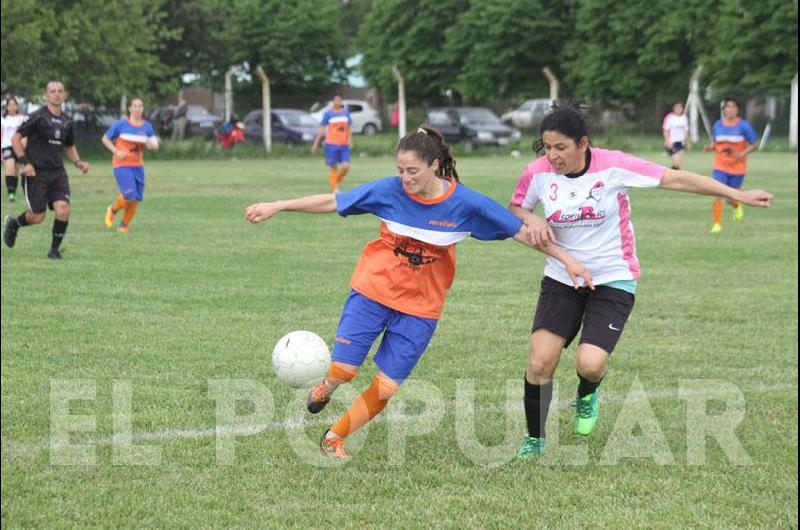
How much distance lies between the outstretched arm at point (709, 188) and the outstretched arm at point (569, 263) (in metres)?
0.61

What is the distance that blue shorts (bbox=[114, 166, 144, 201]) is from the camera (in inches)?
580

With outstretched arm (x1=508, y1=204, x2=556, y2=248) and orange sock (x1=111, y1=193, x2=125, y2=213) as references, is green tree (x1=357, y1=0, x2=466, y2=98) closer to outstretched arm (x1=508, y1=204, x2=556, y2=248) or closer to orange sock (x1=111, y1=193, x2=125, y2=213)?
orange sock (x1=111, y1=193, x2=125, y2=213)

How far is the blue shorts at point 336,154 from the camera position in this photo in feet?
72.9

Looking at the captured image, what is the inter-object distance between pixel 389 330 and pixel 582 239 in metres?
1.05

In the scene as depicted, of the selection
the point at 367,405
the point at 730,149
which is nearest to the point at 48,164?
the point at 367,405

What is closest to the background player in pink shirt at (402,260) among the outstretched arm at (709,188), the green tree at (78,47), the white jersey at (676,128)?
the outstretched arm at (709,188)

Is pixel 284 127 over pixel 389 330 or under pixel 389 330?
over

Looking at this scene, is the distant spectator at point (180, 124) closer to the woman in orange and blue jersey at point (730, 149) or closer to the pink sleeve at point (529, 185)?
the woman in orange and blue jersey at point (730, 149)

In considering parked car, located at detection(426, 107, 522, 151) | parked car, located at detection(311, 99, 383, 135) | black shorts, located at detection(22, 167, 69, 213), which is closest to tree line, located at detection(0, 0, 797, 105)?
parked car, located at detection(311, 99, 383, 135)

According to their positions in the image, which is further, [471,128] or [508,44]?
[508,44]

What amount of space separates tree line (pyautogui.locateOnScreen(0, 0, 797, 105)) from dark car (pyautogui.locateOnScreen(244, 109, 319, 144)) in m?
3.09

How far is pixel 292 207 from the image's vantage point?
16.9ft

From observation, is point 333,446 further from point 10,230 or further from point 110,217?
point 110,217

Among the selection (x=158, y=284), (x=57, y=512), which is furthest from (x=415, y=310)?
(x=158, y=284)
